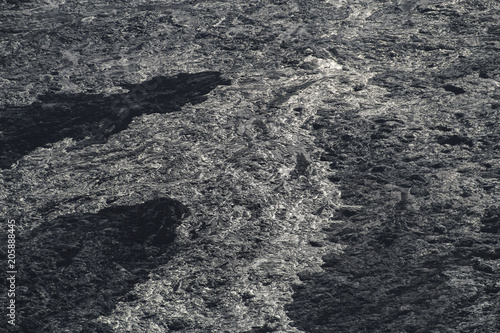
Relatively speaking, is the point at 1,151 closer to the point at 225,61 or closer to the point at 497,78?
the point at 225,61

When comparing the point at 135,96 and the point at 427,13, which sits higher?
the point at 427,13

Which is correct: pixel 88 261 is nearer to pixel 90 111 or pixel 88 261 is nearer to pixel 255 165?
pixel 255 165

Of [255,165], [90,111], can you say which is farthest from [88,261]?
[90,111]

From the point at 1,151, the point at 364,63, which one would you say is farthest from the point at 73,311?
the point at 364,63

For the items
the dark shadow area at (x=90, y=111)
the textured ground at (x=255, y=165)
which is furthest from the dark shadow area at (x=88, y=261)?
the dark shadow area at (x=90, y=111)

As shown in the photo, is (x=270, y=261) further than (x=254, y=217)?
No

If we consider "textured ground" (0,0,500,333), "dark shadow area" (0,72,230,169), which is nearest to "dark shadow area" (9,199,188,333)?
"textured ground" (0,0,500,333)

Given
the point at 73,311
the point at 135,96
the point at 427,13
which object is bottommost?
the point at 73,311

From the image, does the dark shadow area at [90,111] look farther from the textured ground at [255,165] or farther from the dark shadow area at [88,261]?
the dark shadow area at [88,261]
